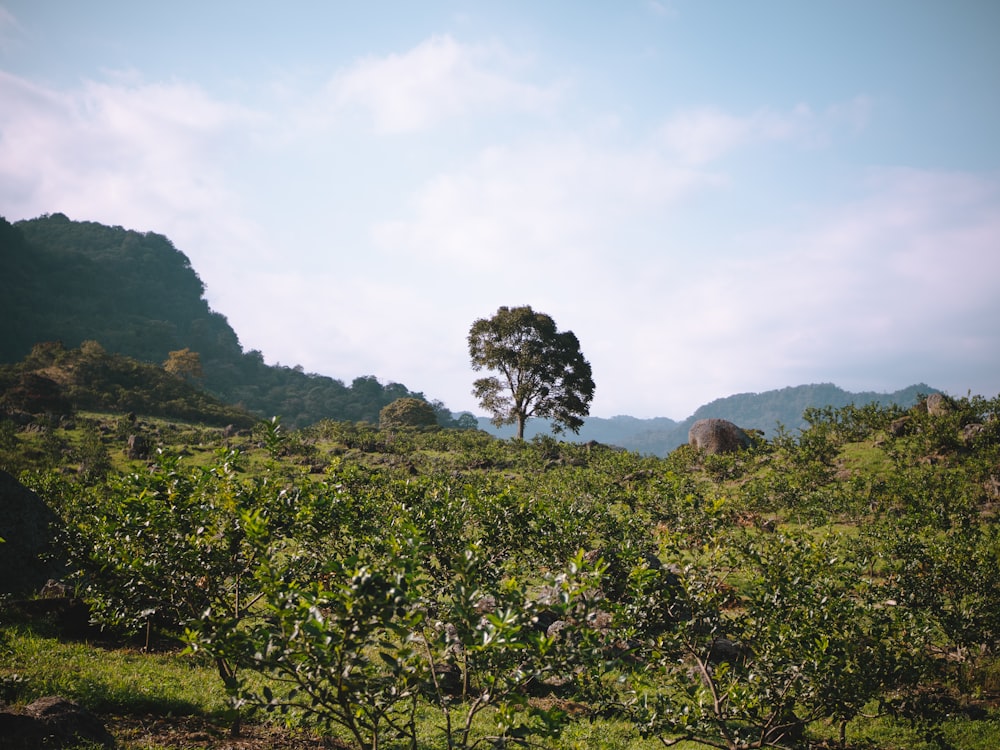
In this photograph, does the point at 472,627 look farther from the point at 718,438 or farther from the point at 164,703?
the point at 718,438

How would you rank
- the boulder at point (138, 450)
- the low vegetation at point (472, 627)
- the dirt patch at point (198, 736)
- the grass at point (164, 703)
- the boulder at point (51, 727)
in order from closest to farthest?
the low vegetation at point (472, 627) < the boulder at point (51, 727) < the dirt patch at point (198, 736) < the grass at point (164, 703) < the boulder at point (138, 450)

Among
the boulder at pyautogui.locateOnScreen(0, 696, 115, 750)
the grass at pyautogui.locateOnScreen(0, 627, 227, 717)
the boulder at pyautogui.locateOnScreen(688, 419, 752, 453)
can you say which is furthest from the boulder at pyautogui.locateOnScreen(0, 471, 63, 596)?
the boulder at pyautogui.locateOnScreen(688, 419, 752, 453)

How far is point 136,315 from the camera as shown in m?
117

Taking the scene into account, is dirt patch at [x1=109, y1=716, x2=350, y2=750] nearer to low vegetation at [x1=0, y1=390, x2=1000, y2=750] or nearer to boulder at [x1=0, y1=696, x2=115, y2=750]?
low vegetation at [x1=0, y1=390, x2=1000, y2=750]

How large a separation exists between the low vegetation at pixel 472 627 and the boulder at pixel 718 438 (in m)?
20.8

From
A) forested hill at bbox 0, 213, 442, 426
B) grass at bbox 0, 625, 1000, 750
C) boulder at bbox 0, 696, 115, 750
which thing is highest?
forested hill at bbox 0, 213, 442, 426

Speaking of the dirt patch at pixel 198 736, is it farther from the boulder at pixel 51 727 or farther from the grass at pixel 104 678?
the boulder at pixel 51 727

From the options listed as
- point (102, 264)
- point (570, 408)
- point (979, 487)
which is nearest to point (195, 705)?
point (979, 487)

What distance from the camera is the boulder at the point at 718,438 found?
35.2 m

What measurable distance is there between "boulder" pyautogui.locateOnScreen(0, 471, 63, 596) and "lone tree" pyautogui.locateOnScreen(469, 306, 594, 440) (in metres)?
36.1

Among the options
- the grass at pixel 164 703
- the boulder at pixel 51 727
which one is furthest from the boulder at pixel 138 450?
the boulder at pixel 51 727

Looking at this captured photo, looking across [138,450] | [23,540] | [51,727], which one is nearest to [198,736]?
[51,727]

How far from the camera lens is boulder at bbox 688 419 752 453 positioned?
35206 millimetres

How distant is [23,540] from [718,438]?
36.5 meters
